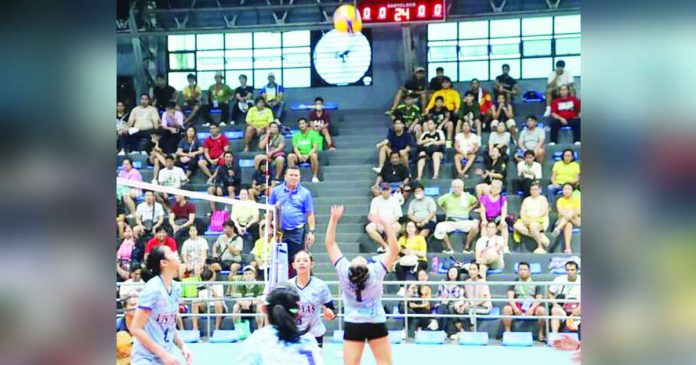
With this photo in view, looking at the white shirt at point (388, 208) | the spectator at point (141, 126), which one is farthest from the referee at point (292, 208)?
the spectator at point (141, 126)

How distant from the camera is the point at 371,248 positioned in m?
14.9

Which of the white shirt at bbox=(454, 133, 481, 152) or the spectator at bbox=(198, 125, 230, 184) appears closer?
the white shirt at bbox=(454, 133, 481, 152)

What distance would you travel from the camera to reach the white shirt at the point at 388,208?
13961 mm

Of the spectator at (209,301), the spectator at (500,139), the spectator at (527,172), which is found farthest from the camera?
the spectator at (500,139)

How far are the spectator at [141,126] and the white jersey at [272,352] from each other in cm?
1344

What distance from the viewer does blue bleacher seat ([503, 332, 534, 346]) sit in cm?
1198

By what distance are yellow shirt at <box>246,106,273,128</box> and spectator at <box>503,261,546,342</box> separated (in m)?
6.85

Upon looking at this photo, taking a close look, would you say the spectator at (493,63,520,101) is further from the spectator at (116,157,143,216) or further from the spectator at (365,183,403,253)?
the spectator at (116,157,143,216)

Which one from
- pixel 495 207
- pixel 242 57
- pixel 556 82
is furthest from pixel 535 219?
pixel 242 57

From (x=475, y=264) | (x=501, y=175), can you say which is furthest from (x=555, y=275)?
(x=501, y=175)

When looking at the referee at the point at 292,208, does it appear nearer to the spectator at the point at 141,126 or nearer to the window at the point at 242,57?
the spectator at the point at 141,126

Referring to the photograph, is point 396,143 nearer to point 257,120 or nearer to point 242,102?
point 257,120

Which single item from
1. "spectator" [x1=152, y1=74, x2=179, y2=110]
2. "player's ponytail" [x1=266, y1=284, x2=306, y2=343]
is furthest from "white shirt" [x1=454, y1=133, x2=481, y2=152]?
"player's ponytail" [x1=266, y1=284, x2=306, y2=343]
